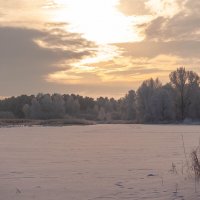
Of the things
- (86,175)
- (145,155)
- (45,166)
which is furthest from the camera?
(145,155)

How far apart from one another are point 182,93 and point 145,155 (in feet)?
251

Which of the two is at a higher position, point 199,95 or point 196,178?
point 199,95

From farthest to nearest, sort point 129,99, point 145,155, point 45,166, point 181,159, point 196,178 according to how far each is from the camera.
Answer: point 129,99 → point 145,155 → point 181,159 → point 45,166 → point 196,178

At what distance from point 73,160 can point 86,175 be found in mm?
3658

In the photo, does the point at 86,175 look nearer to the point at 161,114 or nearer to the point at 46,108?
the point at 161,114

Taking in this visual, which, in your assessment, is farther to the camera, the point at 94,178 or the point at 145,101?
the point at 145,101

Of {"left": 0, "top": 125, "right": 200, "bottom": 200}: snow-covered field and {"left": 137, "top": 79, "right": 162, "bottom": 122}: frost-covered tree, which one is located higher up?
{"left": 137, "top": 79, "right": 162, "bottom": 122}: frost-covered tree

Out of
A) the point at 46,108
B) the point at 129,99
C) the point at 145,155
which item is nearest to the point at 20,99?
the point at 46,108

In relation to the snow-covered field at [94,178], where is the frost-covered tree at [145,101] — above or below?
above

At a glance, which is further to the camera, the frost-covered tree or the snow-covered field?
the frost-covered tree

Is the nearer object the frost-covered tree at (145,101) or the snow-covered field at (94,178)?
the snow-covered field at (94,178)

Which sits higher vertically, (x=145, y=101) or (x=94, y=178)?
(x=145, y=101)

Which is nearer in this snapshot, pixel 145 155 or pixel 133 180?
pixel 133 180

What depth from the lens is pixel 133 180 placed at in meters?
11.1
